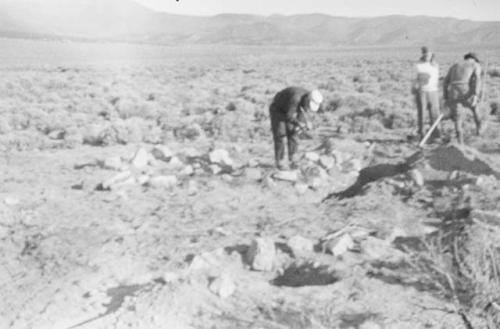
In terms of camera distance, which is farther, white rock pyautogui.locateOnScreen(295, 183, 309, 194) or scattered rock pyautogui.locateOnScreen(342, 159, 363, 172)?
scattered rock pyautogui.locateOnScreen(342, 159, 363, 172)

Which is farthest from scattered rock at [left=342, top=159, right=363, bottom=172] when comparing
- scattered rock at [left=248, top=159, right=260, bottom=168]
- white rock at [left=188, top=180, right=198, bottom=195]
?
white rock at [left=188, top=180, right=198, bottom=195]

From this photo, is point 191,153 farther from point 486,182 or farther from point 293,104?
point 486,182

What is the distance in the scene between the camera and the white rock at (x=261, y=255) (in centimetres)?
576

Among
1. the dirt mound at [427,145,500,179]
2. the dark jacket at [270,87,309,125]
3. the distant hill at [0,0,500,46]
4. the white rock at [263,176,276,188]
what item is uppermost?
the dark jacket at [270,87,309,125]

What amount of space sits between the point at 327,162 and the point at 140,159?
299 centimetres

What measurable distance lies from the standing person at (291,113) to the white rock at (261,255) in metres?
2.76

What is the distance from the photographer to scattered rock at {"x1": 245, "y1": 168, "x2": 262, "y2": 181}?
893 centimetres

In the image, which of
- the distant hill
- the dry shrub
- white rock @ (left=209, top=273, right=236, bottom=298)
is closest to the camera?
the dry shrub

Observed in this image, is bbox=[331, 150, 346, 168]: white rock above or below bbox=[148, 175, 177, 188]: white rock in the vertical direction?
above

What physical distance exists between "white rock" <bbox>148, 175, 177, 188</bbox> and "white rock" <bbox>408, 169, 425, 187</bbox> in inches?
128

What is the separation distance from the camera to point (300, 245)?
20.1ft

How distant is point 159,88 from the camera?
23.4 meters

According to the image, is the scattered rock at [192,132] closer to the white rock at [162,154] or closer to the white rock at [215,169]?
the white rock at [162,154]

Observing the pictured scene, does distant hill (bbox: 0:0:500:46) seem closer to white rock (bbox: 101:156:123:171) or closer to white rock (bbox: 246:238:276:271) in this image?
white rock (bbox: 101:156:123:171)
